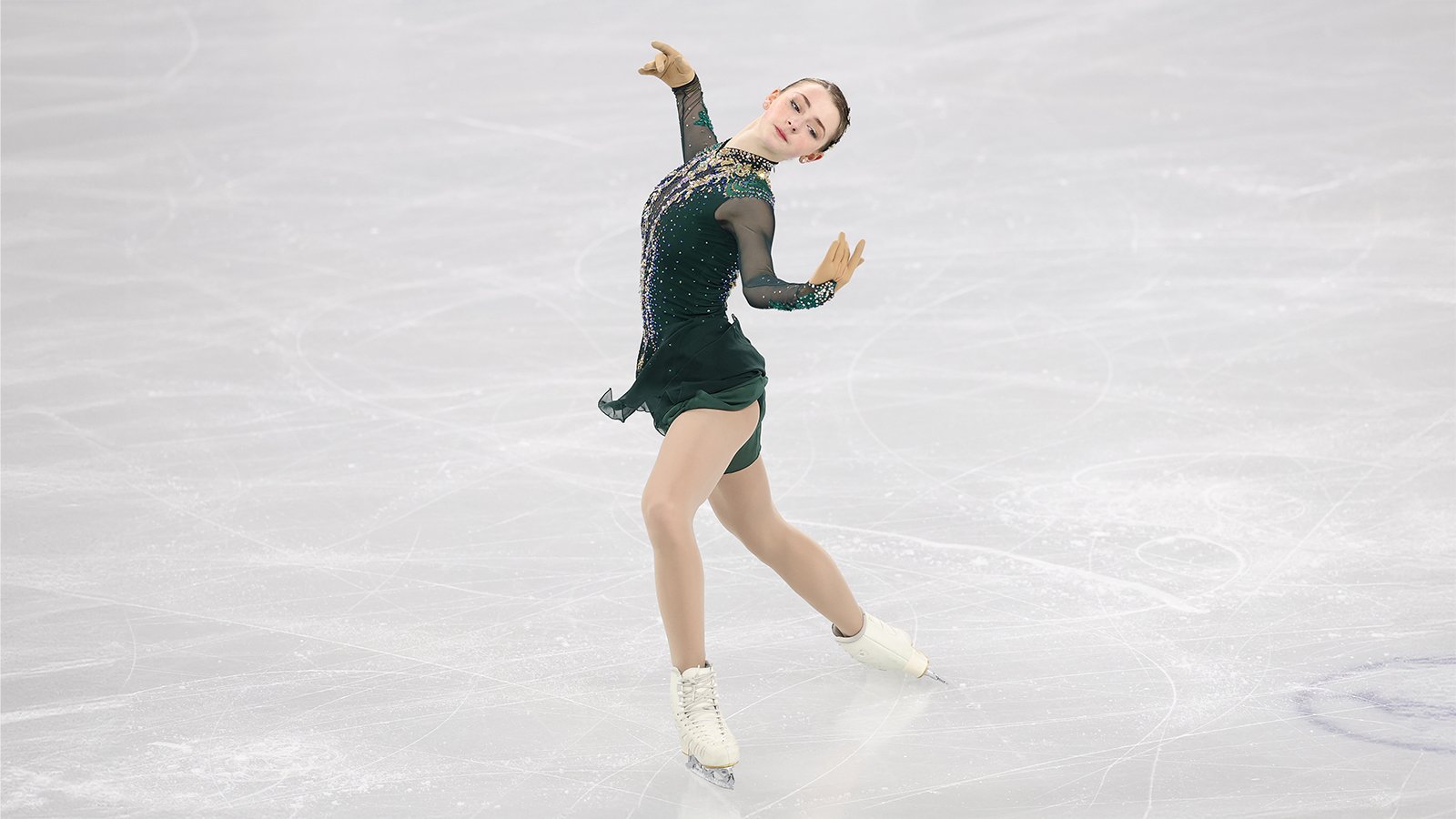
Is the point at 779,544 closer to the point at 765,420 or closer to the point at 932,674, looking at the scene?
the point at 932,674

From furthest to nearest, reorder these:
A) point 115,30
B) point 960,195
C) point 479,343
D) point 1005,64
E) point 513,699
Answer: point 115,30 < point 1005,64 < point 960,195 < point 479,343 < point 513,699

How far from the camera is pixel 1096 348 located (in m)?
6.40

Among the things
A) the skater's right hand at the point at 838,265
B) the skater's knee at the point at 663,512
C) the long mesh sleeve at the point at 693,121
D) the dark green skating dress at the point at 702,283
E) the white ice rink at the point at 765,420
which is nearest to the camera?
the skater's right hand at the point at 838,265

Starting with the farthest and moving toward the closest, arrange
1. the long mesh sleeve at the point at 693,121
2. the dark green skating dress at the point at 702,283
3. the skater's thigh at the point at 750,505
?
1. the long mesh sleeve at the point at 693,121
2. the skater's thigh at the point at 750,505
3. the dark green skating dress at the point at 702,283

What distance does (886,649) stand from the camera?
4047 mm

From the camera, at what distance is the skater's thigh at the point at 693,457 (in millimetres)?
3521

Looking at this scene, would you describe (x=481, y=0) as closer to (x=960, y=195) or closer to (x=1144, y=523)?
(x=960, y=195)

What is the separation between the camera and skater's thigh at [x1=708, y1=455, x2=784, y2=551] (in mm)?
3877

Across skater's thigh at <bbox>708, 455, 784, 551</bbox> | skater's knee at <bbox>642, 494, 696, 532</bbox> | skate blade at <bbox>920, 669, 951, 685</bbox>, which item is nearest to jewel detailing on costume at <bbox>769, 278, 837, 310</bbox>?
skater's knee at <bbox>642, 494, 696, 532</bbox>

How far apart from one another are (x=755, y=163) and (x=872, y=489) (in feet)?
6.20

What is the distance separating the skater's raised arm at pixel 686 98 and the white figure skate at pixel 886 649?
4.45 ft

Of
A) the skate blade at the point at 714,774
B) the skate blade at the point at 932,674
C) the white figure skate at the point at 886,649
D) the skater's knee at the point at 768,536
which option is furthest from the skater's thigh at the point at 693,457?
the skate blade at the point at 932,674

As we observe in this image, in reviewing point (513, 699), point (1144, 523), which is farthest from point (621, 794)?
point (1144, 523)

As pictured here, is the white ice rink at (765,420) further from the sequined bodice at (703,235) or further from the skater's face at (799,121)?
the skater's face at (799,121)
